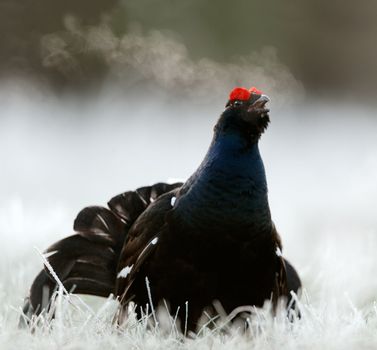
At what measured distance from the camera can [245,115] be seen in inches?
136

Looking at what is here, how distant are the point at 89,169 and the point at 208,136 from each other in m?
1.36

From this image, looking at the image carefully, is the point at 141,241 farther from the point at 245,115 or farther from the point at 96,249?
the point at 245,115

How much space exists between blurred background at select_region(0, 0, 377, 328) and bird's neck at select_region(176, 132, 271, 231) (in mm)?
462

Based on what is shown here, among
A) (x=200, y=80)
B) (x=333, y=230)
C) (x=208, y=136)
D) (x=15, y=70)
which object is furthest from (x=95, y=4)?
(x=333, y=230)

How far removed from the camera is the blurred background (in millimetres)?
5090

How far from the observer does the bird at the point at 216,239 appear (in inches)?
129

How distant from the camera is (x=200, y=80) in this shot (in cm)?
993

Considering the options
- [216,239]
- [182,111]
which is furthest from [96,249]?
[182,111]

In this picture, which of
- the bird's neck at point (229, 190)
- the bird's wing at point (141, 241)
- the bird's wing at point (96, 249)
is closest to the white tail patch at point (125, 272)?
the bird's wing at point (141, 241)

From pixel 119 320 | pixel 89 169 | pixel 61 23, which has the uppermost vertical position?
pixel 61 23

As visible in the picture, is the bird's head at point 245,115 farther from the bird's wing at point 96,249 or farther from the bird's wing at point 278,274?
the bird's wing at point 96,249

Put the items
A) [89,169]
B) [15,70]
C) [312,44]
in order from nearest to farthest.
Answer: [89,169] → [15,70] → [312,44]

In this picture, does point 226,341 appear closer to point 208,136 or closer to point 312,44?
point 208,136

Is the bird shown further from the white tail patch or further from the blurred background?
the blurred background
